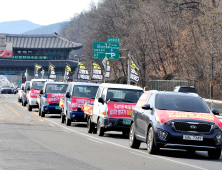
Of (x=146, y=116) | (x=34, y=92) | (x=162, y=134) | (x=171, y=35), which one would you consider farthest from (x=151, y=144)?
(x=171, y=35)

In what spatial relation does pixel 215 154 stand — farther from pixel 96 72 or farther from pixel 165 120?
pixel 96 72

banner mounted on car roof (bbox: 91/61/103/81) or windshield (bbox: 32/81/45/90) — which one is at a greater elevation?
banner mounted on car roof (bbox: 91/61/103/81)

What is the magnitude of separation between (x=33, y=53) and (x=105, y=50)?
202 feet

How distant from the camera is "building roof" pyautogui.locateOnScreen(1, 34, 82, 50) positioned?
10400 centimetres

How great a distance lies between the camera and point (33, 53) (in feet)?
347

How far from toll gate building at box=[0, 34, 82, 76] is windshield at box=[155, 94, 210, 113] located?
298 feet

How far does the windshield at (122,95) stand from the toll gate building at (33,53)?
282 ft

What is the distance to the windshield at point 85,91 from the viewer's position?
67.5ft

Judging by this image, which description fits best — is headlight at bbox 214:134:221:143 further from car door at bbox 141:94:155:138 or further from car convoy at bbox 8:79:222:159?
car door at bbox 141:94:155:138

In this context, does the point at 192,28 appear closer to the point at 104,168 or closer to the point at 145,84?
the point at 145,84

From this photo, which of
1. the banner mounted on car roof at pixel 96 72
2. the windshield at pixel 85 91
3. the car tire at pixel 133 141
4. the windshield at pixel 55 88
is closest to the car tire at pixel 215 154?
the car tire at pixel 133 141

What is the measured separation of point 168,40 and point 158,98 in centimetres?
4307

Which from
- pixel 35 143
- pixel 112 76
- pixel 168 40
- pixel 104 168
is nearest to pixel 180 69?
pixel 168 40

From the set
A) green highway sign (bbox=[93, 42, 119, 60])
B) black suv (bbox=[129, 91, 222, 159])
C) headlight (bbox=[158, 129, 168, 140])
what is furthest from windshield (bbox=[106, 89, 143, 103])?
green highway sign (bbox=[93, 42, 119, 60])
